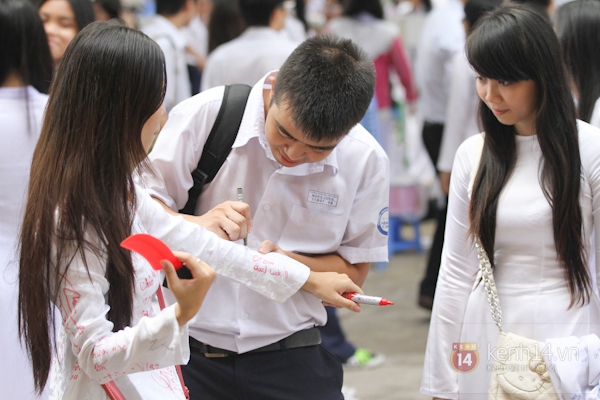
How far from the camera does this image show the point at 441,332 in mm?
2461

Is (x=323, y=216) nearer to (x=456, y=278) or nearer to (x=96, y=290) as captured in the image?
(x=456, y=278)

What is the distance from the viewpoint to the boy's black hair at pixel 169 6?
5.19 meters

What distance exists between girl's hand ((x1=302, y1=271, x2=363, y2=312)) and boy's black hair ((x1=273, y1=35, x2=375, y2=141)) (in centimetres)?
37

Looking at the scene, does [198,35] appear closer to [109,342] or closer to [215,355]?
[215,355]

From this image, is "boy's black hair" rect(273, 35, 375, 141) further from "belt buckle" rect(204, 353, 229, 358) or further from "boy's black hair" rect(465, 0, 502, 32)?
"boy's black hair" rect(465, 0, 502, 32)

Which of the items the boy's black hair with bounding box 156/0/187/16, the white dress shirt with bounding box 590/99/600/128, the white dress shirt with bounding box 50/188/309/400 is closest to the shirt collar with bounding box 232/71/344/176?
the white dress shirt with bounding box 50/188/309/400

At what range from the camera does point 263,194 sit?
2307 millimetres

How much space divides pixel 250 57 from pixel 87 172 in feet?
9.79

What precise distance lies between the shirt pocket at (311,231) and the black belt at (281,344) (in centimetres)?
24

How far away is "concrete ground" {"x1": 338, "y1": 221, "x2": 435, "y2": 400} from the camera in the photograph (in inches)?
170

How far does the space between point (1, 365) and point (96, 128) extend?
3.64ft

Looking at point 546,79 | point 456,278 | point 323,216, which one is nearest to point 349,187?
point 323,216

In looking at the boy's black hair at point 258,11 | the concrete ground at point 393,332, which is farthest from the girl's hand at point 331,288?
the boy's black hair at point 258,11

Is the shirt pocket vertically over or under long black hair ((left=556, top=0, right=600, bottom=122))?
under
